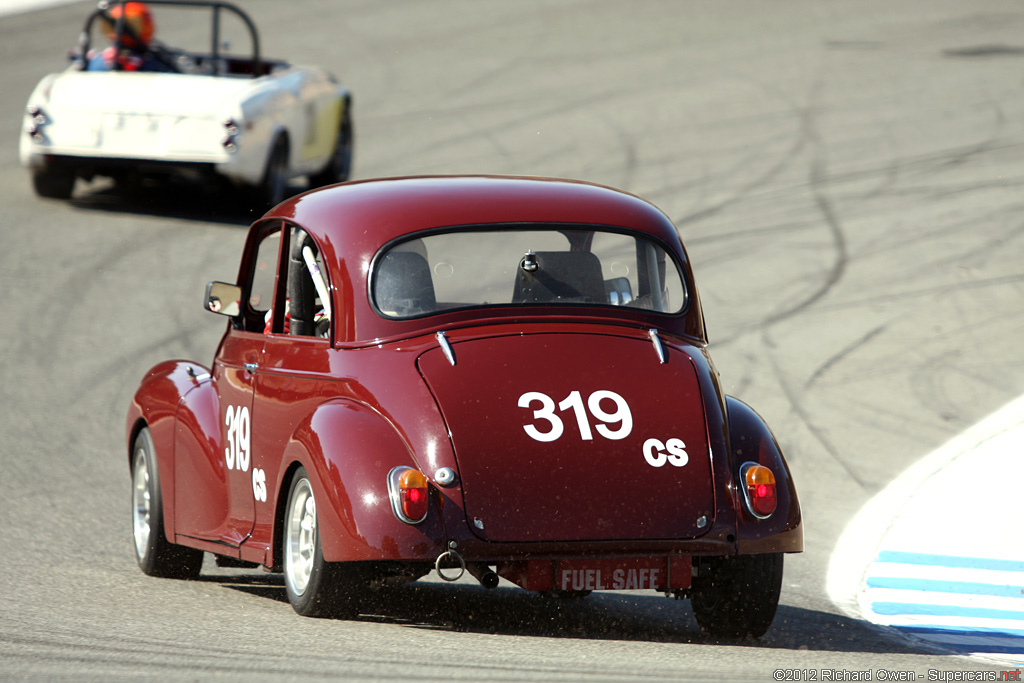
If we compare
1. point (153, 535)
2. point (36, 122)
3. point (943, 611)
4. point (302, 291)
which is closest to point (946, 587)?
point (943, 611)

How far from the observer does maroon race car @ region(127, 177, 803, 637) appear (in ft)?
17.5

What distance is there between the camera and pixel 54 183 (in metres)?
14.6

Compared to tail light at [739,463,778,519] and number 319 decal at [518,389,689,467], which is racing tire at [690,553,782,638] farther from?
number 319 decal at [518,389,689,467]

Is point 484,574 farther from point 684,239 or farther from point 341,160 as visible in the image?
point 341,160

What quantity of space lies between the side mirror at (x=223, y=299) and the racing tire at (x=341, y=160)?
9.13m

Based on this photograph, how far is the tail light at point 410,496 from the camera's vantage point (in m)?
5.22

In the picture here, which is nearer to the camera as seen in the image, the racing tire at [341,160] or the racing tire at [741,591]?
the racing tire at [741,591]

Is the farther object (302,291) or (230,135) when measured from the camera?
(230,135)

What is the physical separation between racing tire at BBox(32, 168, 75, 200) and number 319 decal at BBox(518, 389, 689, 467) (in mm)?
9887

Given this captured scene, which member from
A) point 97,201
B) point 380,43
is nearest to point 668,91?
point 380,43

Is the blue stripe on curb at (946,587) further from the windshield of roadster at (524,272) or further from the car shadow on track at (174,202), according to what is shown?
the car shadow on track at (174,202)

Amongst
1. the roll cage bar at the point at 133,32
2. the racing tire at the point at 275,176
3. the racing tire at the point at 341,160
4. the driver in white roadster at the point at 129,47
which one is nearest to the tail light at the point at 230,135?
the racing tire at the point at 275,176

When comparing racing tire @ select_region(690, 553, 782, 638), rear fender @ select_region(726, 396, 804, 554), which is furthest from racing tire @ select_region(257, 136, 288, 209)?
racing tire @ select_region(690, 553, 782, 638)

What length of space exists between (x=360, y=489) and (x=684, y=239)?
9.64 m
